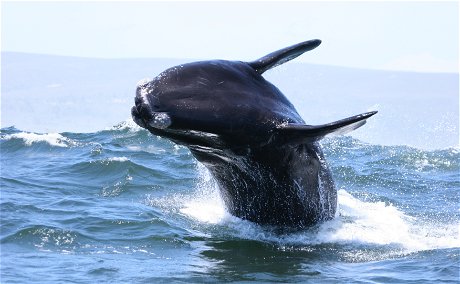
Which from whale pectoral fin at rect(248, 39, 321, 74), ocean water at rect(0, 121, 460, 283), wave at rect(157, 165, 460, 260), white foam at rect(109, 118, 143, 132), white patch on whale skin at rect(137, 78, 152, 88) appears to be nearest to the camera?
white patch on whale skin at rect(137, 78, 152, 88)

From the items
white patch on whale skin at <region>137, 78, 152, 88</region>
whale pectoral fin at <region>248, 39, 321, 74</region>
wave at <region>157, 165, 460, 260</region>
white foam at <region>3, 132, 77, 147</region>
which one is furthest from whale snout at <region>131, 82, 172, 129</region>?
white foam at <region>3, 132, 77, 147</region>

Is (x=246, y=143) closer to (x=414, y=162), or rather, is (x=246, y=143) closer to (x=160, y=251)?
(x=160, y=251)

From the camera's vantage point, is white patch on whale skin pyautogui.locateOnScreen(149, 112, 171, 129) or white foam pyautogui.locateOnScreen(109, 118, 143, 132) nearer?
white patch on whale skin pyautogui.locateOnScreen(149, 112, 171, 129)

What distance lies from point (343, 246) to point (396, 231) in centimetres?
234

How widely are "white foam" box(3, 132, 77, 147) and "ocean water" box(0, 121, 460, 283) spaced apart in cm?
229

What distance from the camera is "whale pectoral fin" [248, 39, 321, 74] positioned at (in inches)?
669

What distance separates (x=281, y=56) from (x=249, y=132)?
2108 mm

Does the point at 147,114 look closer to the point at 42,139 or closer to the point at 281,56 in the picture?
the point at 281,56

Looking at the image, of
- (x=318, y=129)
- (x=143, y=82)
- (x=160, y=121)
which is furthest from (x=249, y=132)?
(x=143, y=82)

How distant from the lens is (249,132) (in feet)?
52.3

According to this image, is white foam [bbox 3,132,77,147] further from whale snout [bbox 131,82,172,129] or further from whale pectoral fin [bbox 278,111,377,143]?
whale snout [bbox 131,82,172,129]

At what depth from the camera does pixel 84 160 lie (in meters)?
28.9

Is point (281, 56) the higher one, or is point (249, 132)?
point (281, 56)

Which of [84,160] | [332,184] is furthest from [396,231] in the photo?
[84,160]
